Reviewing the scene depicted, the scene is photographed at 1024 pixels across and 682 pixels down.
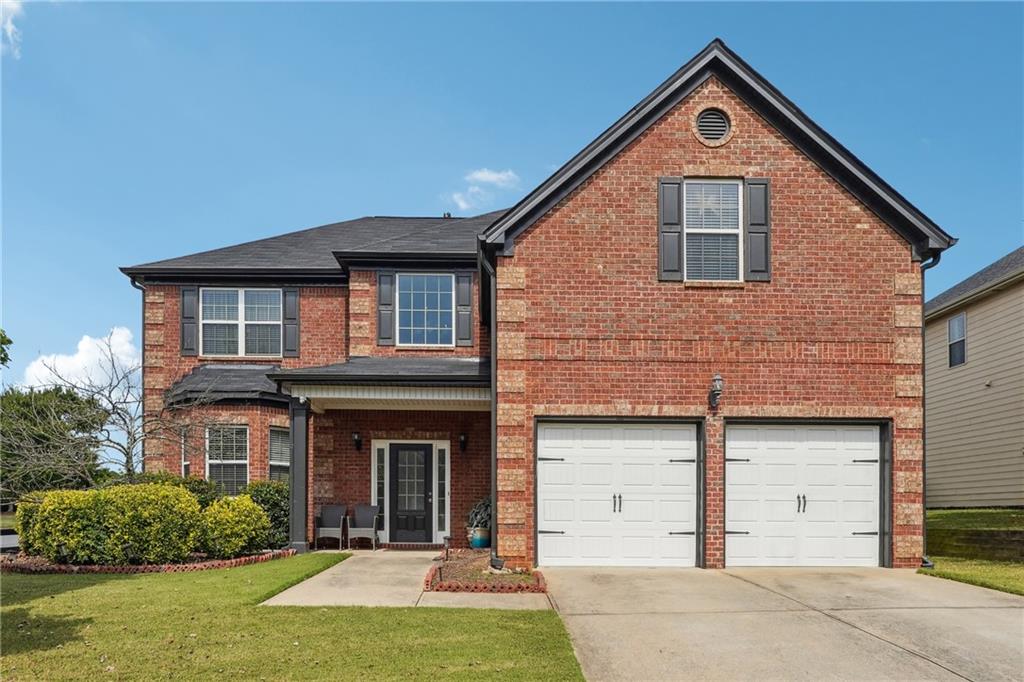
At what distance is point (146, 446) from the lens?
17.0m

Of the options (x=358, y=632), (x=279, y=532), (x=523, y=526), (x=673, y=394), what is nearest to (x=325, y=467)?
(x=279, y=532)

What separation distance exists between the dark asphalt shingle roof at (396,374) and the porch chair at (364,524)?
290 cm

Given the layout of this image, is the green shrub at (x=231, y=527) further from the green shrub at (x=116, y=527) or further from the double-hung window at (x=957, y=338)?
the double-hung window at (x=957, y=338)

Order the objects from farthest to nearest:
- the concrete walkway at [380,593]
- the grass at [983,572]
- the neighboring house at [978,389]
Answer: the neighboring house at [978,389]
the grass at [983,572]
the concrete walkway at [380,593]

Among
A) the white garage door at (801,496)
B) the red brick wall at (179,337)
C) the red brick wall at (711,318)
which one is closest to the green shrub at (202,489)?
the red brick wall at (179,337)

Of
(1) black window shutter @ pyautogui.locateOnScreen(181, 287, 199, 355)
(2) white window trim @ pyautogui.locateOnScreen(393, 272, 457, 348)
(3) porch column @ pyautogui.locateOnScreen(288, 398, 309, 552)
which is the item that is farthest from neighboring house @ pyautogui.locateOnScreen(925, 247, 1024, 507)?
(1) black window shutter @ pyautogui.locateOnScreen(181, 287, 199, 355)

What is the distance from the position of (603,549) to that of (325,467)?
22.6 feet

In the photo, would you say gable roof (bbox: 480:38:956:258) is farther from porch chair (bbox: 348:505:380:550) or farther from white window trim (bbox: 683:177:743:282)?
porch chair (bbox: 348:505:380:550)

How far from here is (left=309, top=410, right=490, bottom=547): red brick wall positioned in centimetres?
1664

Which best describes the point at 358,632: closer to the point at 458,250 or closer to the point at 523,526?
the point at 523,526

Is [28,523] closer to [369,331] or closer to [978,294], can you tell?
[369,331]

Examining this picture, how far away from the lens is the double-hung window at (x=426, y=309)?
17.1 m

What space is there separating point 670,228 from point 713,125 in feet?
5.92

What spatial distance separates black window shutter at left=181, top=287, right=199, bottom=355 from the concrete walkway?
7396mm
